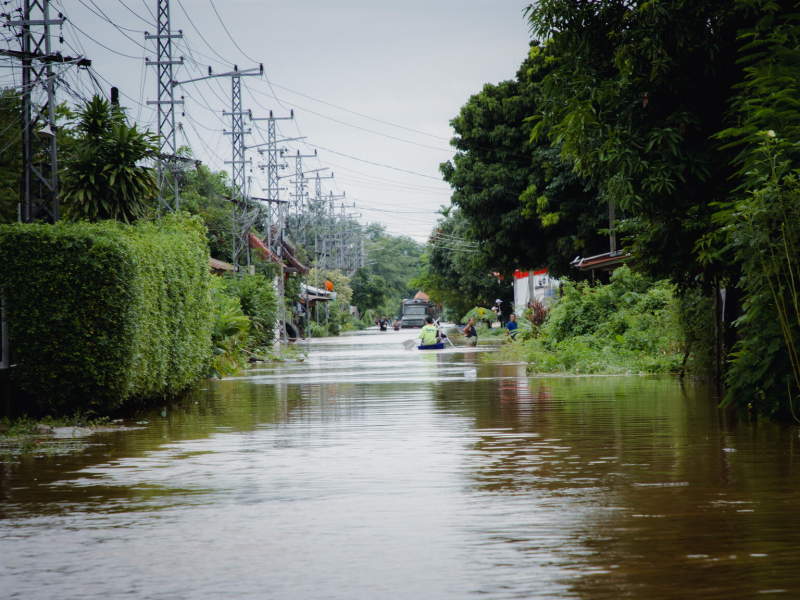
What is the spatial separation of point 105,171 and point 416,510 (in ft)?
39.5

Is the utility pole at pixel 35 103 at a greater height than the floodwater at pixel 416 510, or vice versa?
the utility pole at pixel 35 103

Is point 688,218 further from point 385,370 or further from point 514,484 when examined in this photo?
point 385,370

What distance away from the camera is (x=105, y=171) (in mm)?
16625

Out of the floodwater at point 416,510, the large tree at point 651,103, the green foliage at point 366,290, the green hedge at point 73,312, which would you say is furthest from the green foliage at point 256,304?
the green foliage at point 366,290

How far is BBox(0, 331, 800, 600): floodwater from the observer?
16.1ft

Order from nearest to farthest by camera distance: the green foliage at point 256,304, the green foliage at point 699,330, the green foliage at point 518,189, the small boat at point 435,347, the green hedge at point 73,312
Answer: the green hedge at point 73,312 → the green foliage at point 699,330 → the green foliage at point 256,304 → the green foliage at point 518,189 → the small boat at point 435,347

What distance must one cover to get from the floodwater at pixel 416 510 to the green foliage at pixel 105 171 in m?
5.72

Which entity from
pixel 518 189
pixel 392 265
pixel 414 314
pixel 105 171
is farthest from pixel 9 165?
pixel 392 265

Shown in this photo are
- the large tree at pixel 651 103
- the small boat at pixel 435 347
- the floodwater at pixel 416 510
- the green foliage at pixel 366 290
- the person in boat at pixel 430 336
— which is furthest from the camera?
the green foliage at pixel 366 290

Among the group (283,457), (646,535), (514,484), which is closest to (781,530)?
(646,535)

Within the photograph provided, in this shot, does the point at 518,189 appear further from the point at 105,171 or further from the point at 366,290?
the point at 366,290

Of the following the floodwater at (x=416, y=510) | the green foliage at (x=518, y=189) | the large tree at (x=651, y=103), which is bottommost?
the floodwater at (x=416, y=510)

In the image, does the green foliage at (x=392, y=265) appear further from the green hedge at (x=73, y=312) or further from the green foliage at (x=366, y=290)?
the green hedge at (x=73, y=312)

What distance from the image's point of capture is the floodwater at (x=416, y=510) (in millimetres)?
4902
